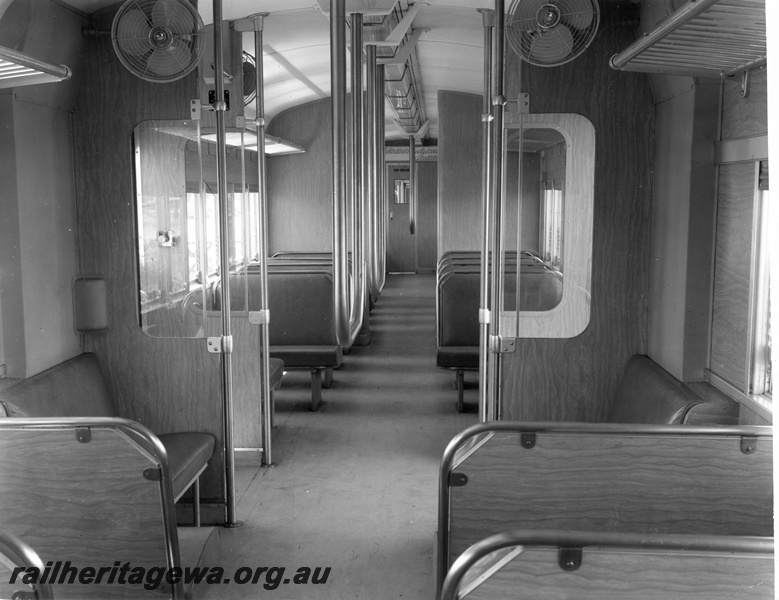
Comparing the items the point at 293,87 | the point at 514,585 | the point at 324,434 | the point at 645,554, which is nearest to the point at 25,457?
the point at 514,585

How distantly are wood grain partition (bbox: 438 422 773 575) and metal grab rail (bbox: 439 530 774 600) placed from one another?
0.93 m

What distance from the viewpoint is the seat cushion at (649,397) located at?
3547 millimetres

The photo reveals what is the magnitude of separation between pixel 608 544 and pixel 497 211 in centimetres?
235

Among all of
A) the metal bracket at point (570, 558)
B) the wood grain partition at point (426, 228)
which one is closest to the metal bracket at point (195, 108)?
the metal bracket at point (570, 558)

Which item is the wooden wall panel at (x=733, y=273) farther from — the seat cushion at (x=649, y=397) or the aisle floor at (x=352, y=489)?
the aisle floor at (x=352, y=489)

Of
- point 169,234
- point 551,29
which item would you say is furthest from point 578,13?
point 169,234

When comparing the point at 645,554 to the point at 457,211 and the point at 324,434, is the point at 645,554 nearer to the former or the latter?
the point at 324,434

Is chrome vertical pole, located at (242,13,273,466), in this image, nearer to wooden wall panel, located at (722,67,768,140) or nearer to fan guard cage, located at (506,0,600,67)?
fan guard cage, located at (506,0,600,67)

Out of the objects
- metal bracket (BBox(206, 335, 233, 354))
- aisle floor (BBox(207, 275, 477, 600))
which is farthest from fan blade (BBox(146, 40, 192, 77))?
aisle floor (BBox(207, 275, 477, 600))

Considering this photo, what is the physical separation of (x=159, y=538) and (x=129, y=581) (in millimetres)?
195

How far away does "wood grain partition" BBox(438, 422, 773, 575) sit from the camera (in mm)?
2785

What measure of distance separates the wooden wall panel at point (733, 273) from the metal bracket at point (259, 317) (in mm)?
2602

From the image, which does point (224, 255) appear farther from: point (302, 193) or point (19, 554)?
point (302, 193)

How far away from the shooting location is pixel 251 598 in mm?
3553
